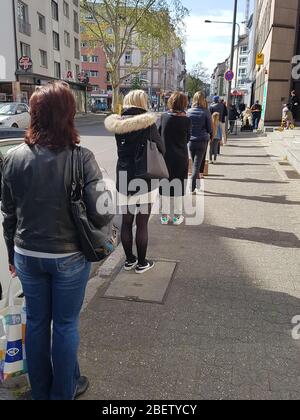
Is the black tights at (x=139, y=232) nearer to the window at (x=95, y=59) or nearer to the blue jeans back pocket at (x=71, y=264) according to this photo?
the blue jeans back pocket at (x=71, y=264)

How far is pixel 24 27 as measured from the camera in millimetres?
33688

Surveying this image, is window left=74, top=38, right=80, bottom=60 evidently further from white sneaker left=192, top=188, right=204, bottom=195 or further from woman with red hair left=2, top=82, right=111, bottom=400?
woman with red hair left=2, top=82, right=111, bottom=400

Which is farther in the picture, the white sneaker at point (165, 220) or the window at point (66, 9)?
the window at point (66, 9)

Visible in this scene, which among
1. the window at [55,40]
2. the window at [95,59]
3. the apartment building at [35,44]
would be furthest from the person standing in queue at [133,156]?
the window at [95,59]

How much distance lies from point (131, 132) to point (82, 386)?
235 cm

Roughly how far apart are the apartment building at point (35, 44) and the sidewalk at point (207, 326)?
30410mm

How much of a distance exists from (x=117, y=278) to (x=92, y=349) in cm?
134

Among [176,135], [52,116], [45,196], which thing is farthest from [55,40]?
[45,196]

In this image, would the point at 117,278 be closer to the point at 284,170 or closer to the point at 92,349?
the point at 92,349

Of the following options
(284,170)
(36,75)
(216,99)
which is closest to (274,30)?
(216,99)

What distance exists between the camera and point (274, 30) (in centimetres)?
2295

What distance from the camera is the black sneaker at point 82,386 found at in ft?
8.80

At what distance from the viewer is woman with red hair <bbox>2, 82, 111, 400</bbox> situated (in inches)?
84.7

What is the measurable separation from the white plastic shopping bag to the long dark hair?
40.7 inches
